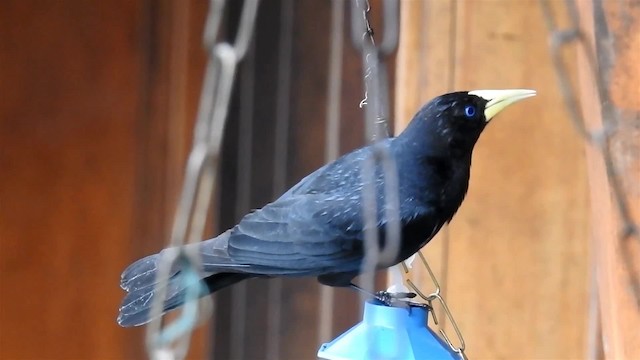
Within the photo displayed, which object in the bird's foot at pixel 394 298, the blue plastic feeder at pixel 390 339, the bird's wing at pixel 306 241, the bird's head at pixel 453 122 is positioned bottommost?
the blue plastic feeder at pixel 390 339

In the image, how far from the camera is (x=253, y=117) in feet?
4.25

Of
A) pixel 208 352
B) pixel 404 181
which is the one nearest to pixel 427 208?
pixel 404 181

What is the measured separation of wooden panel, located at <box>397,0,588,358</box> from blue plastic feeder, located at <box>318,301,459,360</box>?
462 mm

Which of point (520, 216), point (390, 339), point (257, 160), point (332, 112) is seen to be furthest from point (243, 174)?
point (390, 339)

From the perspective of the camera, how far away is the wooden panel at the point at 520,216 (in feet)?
3.38

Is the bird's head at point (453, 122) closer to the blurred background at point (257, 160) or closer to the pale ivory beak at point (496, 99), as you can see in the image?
the pale ivory beak at point (496, 99)

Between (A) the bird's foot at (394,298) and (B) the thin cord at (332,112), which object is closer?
(A) the bird's foot at (394,298)

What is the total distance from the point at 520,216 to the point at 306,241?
1.61 ft

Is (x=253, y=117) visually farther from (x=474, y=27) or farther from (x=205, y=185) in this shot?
(x=205, y=185)

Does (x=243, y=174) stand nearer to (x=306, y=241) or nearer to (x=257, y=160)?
(x=257, y=160)

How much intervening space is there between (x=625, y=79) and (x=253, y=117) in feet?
2.67

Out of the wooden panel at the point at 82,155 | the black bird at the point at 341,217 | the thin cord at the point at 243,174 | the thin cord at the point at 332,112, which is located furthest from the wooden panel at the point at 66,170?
the black bird at the point at 341,217

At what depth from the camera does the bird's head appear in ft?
2.09

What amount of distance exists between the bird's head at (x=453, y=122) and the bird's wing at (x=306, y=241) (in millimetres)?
85
